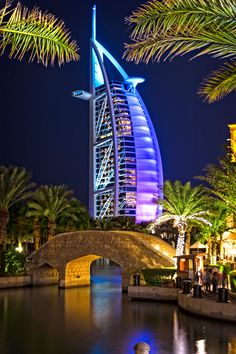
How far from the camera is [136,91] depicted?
144 meters

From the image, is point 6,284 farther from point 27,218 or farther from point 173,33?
point 173,33

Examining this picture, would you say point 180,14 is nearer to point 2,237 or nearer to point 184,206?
point 184,206

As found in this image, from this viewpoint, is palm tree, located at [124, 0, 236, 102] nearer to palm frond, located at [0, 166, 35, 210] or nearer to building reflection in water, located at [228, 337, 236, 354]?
building reflection in water, located at [228, 337, 236, 354]

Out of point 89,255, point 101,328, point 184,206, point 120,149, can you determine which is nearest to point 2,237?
point 89,255

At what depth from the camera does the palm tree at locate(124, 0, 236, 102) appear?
12.0m

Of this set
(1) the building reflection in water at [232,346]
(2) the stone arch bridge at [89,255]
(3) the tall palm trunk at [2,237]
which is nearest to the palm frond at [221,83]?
(1) the building reflection in water at [232,346]

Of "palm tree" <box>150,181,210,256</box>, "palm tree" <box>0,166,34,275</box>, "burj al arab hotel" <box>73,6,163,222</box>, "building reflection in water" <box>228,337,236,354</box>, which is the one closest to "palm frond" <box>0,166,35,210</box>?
"palm tree" <box>0,166,34,275</box>

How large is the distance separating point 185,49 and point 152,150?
123 metres

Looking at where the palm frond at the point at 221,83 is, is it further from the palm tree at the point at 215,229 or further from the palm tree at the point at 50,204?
the palm tree at the point at 50,204

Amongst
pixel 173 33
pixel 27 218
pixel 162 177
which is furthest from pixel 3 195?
pixel 162 177

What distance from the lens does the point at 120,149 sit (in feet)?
443

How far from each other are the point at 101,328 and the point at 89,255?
21151mm

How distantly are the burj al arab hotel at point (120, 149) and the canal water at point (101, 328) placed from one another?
89541 mm

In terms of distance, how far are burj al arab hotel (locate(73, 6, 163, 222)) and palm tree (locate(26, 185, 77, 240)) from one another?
2672 inches
